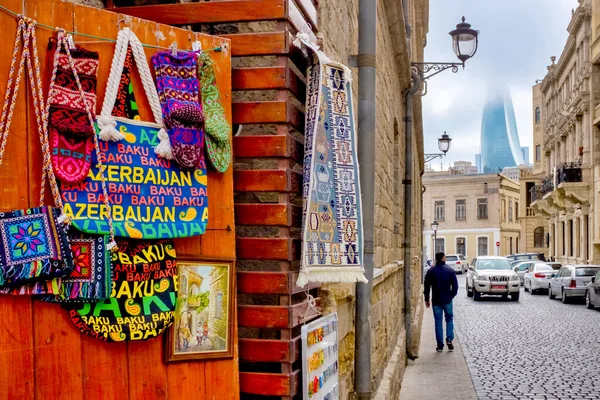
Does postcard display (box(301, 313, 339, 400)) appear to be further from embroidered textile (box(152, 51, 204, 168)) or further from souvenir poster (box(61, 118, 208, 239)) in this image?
embroidered textile (box(152, 51, 204, 168))

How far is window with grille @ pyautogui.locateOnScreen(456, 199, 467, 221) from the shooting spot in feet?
225

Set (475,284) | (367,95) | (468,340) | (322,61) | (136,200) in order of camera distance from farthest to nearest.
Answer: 1. (475,284)
2. (468,340)
3. (367,95)
4. (322,61)
5. (136,200)

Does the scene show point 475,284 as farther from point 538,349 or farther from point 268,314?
point 268,314

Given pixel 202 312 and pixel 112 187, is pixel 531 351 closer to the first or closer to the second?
pixel 202 312

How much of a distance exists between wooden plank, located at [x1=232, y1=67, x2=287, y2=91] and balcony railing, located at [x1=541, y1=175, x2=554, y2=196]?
4454cm

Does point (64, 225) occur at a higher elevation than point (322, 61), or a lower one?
lower

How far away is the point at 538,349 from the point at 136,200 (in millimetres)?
12350

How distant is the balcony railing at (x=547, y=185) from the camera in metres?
45.0

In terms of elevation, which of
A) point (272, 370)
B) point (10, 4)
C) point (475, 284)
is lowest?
point (475, 284)

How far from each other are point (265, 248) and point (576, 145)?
4090 centimetres

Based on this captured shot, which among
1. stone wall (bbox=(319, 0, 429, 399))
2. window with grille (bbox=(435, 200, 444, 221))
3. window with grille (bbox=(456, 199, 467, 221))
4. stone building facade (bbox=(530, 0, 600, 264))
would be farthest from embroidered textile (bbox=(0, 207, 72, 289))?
window with grille (bbox=(435, 200, 444, 221))

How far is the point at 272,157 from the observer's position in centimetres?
312

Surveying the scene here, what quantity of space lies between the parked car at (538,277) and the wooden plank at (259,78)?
97.3 ft

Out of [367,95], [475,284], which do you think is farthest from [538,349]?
[475,284]
